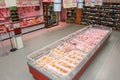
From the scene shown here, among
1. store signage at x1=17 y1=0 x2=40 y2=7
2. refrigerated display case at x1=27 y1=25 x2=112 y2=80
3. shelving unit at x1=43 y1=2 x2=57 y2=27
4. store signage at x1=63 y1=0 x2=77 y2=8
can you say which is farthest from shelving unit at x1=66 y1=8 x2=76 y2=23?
refrigerated display case at x1=27 y1=25 x2=112 y2=80

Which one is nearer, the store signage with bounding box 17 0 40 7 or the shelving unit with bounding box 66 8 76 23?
the store signage with bounding box 17 0 40 7

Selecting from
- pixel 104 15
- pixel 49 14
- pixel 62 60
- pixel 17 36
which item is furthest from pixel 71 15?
pixel 62 60

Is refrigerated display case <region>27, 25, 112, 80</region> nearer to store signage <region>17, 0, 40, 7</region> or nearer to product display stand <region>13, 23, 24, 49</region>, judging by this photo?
product display stand <region>13, 23, 24, 49</region>

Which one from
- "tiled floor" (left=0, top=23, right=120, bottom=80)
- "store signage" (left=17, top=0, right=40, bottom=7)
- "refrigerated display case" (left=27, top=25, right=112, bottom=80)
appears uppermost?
"store signage" (left=17, top=0, right=40, bottom=7)

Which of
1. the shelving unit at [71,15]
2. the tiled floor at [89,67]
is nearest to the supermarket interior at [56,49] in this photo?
the tiled floor at [89,67]

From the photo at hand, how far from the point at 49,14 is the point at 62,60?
571 centimetres

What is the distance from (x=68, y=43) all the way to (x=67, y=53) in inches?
26.5

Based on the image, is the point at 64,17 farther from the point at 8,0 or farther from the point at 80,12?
the point at 8,0

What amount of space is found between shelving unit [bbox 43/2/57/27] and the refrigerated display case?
13.7 ft

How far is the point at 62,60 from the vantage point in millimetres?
2719

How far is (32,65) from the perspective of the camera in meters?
2.44

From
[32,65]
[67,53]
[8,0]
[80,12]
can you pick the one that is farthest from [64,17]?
[32,65]

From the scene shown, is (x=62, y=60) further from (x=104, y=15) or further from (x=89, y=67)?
(x=104, y=15)

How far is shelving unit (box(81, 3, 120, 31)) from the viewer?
23.8 ft
